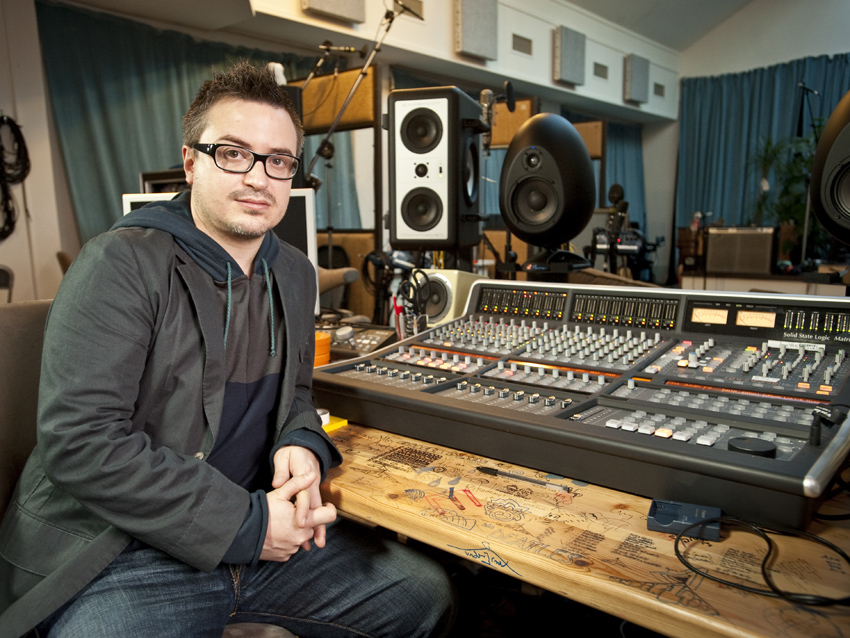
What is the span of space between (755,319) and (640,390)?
317mm

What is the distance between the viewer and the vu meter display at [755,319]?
1072 mm

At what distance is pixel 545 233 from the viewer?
5.08 ft

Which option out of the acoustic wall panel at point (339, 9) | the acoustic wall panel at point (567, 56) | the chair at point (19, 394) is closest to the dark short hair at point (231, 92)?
the chair at point (19, 394)

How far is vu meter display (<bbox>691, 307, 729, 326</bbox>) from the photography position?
1125 mm

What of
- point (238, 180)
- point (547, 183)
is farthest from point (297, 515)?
point (547, 183)

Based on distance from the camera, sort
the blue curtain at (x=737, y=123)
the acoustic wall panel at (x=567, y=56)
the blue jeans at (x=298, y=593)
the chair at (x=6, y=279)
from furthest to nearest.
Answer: the blue curtain at (x=737, y=123) → the acoustic wall panel at (x=567, y=56) → the chair at (x=6, y=279) → the blue jeans at (x=298, y=593)

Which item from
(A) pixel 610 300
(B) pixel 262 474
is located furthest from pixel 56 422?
(A) pixel 610 300

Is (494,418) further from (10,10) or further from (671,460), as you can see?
(10,10)

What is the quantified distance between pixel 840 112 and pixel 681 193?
8295mm

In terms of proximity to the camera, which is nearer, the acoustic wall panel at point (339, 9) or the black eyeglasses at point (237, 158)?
the black eyeglasses at point (237, 158)

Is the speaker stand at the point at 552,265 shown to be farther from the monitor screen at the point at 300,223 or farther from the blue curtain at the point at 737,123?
the blue curtain at the point at 737,123

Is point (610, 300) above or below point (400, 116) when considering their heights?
below

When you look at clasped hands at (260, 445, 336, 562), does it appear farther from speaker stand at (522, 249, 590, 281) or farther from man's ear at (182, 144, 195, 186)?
speaker stand at (522, 249, 590, 281)

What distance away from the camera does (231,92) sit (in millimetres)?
976
